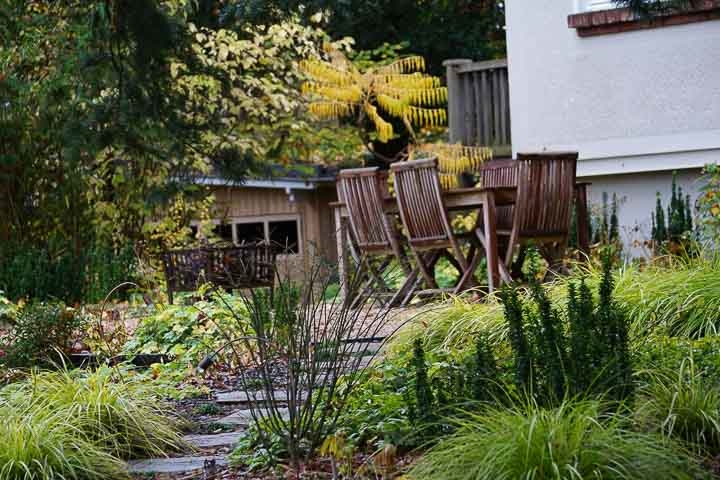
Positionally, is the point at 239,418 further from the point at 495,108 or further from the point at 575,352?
the point at 495,108

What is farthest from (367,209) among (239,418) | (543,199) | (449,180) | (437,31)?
(437,31)

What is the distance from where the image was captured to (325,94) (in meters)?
18.6

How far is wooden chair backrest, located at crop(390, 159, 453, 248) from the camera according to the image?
27.9 ft

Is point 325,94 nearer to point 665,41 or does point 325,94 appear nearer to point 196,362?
point 665,41

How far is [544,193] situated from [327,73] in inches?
410

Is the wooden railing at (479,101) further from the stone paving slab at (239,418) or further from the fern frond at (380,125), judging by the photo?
the stone paving slab at (239,418)

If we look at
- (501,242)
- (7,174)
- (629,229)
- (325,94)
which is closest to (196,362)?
(501,242)

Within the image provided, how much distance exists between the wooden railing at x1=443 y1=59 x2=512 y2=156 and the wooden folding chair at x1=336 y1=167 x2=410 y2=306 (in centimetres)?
504

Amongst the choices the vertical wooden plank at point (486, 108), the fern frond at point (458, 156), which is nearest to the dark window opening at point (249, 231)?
the fern frond at point (458, 156)

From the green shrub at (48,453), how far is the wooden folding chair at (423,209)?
177 inches

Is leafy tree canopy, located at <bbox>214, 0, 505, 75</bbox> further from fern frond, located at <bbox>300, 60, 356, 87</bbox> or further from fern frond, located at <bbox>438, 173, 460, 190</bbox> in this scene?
fern frond, located at <bbox>438, 173, 460, 190</bbox>

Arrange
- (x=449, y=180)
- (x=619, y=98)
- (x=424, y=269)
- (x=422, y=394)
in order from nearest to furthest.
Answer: (x=422, y=394) < (x=424, y=269) < (x=619, y=98) < (x=449, y=180)

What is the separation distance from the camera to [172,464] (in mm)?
4508

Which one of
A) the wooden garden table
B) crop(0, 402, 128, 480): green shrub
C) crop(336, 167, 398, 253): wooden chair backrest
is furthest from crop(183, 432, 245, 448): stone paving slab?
crop(336, 167, 398, 253): wooden chair backrest
